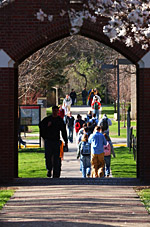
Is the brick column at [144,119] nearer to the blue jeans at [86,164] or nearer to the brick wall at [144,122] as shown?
the brick wall at [144,122]

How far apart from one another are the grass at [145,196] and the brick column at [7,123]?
9.99 feet

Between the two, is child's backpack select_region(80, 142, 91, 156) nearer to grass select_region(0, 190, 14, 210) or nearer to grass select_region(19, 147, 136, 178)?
grass select_region(19, 147, 136, 178)

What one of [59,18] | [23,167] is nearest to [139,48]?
[59,18]

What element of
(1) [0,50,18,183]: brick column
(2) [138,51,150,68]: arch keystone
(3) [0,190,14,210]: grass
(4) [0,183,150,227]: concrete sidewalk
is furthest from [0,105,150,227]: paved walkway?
(2) [138,51,150,68]: arch keystone

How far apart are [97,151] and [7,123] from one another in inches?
101

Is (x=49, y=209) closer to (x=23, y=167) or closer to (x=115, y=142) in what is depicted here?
(x=23, y=167)

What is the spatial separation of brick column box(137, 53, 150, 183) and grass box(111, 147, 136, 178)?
317cm

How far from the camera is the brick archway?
43.1ft

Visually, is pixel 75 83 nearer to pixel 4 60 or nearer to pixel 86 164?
pixel 86 164

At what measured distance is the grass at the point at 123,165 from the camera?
17.0m

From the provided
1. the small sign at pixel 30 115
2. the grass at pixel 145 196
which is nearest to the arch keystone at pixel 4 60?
the grass at pixel 145 196

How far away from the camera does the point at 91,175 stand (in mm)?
15516

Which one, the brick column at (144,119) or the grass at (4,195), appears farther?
the brick column at (144,119)

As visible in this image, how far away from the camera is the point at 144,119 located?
43.2ft
